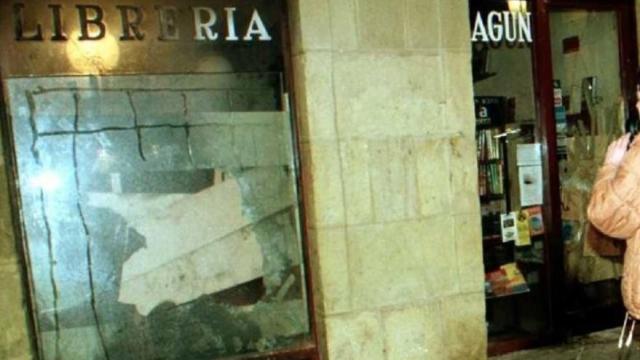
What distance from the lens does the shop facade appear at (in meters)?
3.55

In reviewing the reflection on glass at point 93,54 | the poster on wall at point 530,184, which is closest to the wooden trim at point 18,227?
the reflection on glass at point 93,54

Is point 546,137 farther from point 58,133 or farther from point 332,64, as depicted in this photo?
point 58,133

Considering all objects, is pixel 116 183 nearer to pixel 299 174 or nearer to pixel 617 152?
pixel 299 174

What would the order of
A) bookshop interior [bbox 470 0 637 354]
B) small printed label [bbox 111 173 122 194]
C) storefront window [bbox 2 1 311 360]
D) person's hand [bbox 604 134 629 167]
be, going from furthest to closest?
1. bookshop interior [bbox 470 0 637 354]
2. small printed label [bbox 111 173 122 194]
3. storefront window [bbox 2 1 311 360]
4. person's hand [bbox 604 134 629 167]

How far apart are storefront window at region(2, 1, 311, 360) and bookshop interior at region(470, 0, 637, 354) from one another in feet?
5.76

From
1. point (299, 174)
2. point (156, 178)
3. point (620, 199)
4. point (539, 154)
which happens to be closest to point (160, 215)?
point (156, 178)

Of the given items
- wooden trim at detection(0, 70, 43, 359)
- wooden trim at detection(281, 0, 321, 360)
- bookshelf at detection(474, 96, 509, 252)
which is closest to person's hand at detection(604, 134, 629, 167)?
bookshelf at detection(474, 96, 509, 252)

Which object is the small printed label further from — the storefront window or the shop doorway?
the shop doorway

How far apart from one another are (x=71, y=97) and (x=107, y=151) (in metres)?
0.41

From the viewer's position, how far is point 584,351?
4.57 metres

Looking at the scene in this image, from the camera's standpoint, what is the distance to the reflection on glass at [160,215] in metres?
3.57

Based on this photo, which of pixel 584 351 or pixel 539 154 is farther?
pixel 539 154

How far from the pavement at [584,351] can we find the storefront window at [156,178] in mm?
1967

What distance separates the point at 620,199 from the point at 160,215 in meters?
2.82
